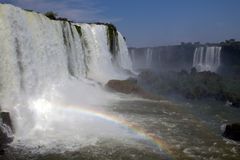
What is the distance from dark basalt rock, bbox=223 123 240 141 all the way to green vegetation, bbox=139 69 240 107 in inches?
320

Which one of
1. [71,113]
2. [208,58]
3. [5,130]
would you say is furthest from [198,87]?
[208,58]

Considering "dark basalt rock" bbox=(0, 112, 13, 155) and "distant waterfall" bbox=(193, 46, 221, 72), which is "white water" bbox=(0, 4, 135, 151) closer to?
"dark basalt rock" bbox=(0, 112, 13, 155)

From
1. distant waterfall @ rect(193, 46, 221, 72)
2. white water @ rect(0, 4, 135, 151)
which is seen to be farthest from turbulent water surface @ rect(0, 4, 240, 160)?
distant waterfall @ rect(193, 46, 221, 72)

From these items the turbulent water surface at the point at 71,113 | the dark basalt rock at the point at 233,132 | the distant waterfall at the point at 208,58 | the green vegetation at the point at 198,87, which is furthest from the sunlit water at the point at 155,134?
the distant waterfall at the point at 208,58

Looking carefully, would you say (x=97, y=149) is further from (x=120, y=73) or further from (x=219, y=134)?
(x=120, y=73)

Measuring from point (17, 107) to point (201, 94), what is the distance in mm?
13209

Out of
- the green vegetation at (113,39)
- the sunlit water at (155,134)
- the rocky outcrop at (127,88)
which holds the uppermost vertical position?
the green vegetation at (113,39)

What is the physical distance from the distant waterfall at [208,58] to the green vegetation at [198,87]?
37.4 feet

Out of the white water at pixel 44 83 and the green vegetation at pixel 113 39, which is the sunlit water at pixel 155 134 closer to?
the white water at pixel 44 83

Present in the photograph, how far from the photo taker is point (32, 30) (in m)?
17.0

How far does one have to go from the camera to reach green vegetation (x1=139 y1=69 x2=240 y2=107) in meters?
22.4

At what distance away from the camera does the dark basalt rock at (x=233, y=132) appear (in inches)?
483

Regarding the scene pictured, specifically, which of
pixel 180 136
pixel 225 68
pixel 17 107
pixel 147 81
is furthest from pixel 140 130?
pixel 225 68

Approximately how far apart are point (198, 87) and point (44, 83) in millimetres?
11110
